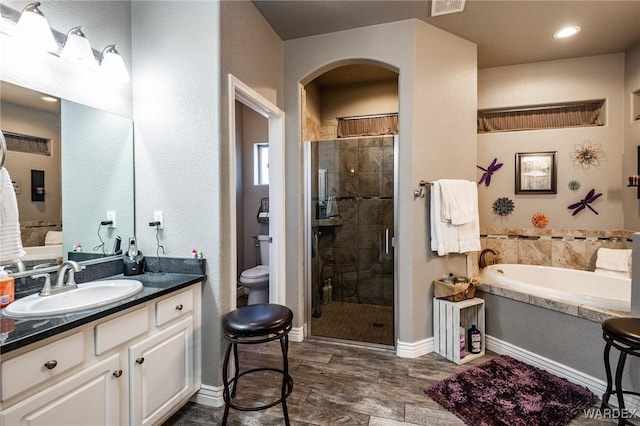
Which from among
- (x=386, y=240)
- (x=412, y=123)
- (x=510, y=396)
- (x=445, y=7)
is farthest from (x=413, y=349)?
(x=445, y=7)

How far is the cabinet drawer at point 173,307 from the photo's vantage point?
172cm

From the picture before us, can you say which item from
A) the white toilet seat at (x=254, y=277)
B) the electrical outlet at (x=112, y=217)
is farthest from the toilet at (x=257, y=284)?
the electrical outlet at (x=112, y=217)

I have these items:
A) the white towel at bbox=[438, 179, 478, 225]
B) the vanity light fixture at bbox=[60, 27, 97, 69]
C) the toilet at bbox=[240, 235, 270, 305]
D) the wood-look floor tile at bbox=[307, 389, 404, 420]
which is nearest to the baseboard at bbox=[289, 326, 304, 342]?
the toilet at bbox=[240, 235, 270, 305]

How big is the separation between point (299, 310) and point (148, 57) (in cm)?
238

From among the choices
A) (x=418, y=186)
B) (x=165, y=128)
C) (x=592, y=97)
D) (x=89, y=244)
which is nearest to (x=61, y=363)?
(x=89, y=244)

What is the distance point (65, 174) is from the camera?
1.86 m

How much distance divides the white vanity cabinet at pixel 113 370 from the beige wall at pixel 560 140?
3310 millimetres

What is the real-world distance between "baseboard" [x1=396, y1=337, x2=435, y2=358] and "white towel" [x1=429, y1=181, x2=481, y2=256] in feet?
2.59

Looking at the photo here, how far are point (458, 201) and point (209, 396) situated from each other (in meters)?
2.38

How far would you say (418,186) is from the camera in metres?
2.69

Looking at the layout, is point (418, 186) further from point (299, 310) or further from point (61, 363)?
point (61, 363)

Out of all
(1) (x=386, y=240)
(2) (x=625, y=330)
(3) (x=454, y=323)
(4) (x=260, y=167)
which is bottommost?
(3) (x=454, y=323)

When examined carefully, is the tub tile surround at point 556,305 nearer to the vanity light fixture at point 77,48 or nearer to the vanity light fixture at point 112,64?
the vanity light fixture at point 112,64

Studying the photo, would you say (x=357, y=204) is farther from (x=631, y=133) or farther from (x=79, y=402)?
(x=631, y=133)
